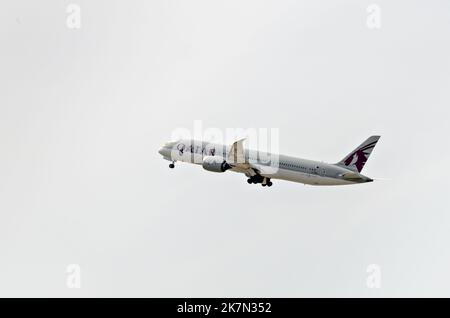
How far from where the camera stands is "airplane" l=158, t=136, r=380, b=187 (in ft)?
511

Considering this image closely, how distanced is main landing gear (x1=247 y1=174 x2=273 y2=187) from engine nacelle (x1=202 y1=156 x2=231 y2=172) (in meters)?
4.70

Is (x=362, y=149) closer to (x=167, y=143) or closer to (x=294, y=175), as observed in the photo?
(x=294, y=175)

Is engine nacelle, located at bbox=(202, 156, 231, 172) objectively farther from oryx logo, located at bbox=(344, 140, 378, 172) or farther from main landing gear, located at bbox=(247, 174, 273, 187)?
oryx logo, located at bbox=(344, 140, 378, 172)

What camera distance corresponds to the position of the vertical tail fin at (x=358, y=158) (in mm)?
157625

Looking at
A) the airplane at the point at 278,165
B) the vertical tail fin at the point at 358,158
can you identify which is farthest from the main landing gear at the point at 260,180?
the vertical tail fin at the point at 358,158

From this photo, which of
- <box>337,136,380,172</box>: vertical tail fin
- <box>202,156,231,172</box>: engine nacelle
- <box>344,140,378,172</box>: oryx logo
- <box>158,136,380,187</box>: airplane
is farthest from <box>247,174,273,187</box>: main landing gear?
<box>344,140,378,172</box>: oryx logo

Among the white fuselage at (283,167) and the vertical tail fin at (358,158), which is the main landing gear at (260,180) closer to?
the white fuselage at (283,167)
